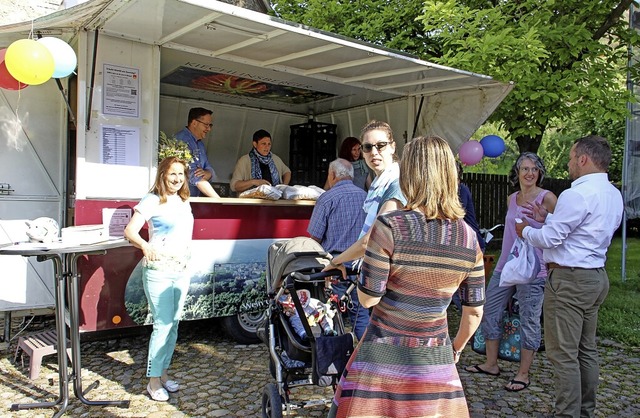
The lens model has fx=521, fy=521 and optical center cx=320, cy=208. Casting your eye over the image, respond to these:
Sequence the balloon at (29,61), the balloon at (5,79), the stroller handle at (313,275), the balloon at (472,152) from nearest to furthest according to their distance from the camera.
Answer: the stroller handle at (313,275) < the balloon at (29,61) < the balloon at (5,79) < the balloon at (472,152)

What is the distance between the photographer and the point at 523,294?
161 inches

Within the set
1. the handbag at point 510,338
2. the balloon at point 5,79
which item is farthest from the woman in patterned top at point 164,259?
the handbag at point 510,338

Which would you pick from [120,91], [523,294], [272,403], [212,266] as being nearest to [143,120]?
[120,91]

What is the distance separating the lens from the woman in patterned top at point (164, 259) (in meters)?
3.66

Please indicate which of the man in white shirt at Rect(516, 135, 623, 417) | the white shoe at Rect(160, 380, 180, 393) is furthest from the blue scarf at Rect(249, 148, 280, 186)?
the man in white shirt at Rect(516, 135, 623, 417)

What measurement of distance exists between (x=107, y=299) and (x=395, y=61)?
3361mm

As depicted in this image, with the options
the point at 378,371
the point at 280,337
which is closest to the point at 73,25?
the point at 280,337

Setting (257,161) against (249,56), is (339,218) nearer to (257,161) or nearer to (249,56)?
(249,56)

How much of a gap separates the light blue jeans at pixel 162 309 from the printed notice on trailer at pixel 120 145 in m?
1.15

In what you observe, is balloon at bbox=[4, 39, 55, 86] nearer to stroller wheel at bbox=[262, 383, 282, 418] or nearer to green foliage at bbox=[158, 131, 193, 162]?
green foliage at bbox=[158, 131, 193, 162]

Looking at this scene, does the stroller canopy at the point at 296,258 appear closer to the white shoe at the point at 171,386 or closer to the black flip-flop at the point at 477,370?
the white shoe at the point at 171,386

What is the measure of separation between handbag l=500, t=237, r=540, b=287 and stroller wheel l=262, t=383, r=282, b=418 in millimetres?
2111

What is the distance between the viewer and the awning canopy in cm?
384

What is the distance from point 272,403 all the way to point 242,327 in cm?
231
